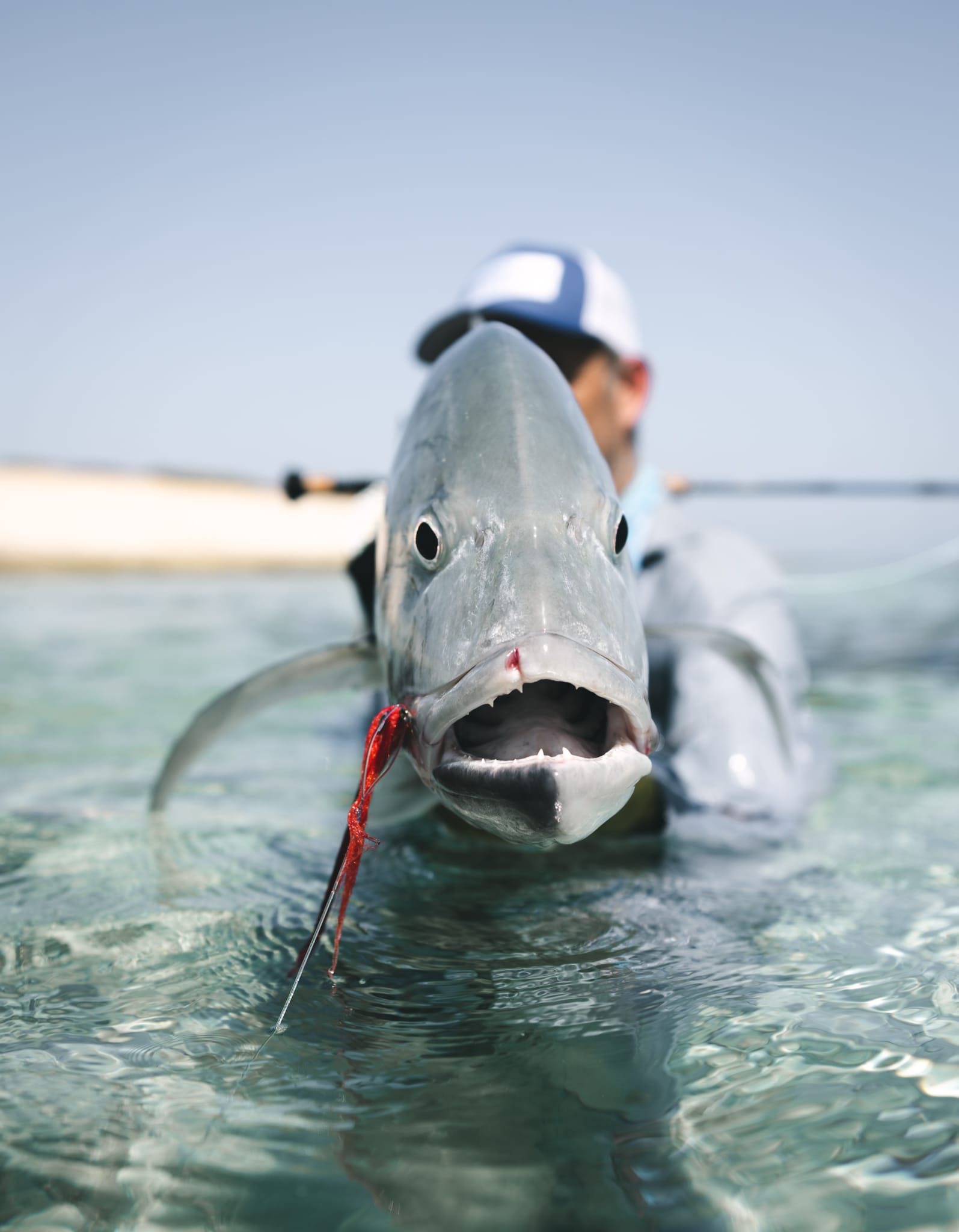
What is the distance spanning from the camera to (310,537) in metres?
24.8

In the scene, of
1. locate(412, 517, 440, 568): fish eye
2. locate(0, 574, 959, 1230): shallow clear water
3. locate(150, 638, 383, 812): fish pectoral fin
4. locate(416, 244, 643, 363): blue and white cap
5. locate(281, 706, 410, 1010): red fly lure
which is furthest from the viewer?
locate(416, 244, 643, 363): blue and white cap

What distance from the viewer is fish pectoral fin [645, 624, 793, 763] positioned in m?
2.05

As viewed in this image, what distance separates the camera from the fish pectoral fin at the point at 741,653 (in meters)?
2.05

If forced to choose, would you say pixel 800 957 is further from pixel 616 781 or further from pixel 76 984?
pixel 76 984

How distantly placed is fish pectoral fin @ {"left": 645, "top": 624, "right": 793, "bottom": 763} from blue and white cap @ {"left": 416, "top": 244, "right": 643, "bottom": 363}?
937mm

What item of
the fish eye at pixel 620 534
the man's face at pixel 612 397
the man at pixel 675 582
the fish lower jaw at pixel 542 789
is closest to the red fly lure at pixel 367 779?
the fish lower jaw at pixel 542 789

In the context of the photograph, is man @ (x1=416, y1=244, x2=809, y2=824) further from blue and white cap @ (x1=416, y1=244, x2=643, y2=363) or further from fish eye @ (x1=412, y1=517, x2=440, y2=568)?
fish eye @ (x1=412, y1=517, x2=440, y2=568)

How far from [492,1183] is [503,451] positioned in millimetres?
899

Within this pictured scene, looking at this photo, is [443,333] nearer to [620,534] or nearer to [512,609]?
[620,534]

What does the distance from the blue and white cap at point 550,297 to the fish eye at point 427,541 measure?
1550 millimetres

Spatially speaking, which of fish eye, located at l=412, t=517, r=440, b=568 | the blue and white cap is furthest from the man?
fish eye, located at l=412, t=517, r=440, b=568

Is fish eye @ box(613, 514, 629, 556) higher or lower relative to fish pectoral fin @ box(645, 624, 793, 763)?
higher

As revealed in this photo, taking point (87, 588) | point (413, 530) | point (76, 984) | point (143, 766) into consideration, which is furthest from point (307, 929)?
point (87, 588)

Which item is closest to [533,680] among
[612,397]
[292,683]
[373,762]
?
[373,762]
